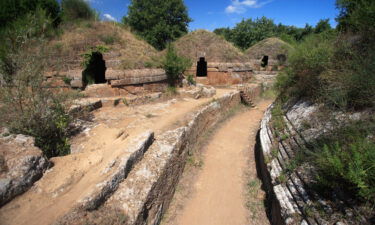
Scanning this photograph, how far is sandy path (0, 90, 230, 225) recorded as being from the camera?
2.45 m

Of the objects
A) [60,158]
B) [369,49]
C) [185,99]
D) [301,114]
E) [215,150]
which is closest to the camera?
[60,158]

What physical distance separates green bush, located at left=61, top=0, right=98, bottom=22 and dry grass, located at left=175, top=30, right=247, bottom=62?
655 centimetres

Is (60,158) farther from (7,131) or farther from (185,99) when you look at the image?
(185,99)

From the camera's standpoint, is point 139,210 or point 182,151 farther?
point 182,151

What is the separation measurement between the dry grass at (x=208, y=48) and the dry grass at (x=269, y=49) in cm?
416

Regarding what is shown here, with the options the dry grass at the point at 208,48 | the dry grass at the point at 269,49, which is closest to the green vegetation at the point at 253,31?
the dry grass at the point at 269,49

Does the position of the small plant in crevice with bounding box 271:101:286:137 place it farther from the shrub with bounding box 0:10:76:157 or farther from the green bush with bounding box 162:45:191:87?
the green bush with bounding box 162:45:191:87

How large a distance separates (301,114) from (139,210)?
4425 mm

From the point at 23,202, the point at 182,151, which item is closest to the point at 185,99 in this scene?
the point at 182,151

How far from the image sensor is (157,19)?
23078 mm

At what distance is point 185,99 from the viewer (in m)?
9.34

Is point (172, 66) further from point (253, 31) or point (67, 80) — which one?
point (253, 31)

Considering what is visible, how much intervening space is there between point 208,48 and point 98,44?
9.11m

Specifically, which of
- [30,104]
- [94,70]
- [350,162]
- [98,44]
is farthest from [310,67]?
[94,70]
